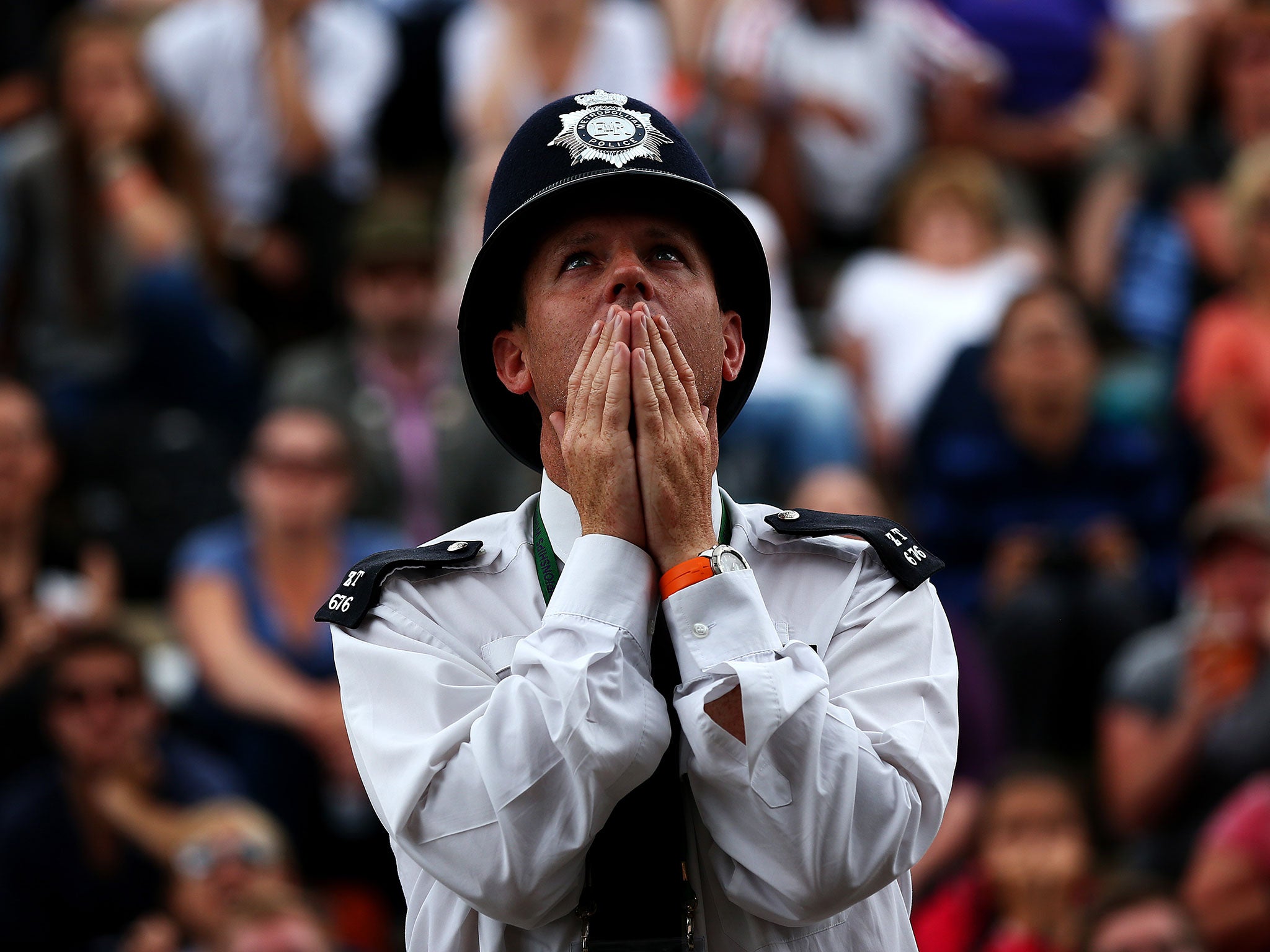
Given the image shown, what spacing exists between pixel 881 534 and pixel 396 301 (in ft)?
16.7

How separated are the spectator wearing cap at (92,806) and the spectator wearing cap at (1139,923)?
2.84 meters

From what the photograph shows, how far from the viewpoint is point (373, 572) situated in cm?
288

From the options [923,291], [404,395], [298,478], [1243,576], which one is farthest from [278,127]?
[1243,576]

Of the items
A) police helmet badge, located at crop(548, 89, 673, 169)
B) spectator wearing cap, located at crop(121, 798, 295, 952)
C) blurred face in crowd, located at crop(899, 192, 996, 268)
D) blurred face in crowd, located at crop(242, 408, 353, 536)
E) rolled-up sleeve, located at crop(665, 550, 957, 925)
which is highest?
blurred face in crowd, located at crop(899, 192, 996, 268)

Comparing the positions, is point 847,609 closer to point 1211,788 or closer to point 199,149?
point 1211,788

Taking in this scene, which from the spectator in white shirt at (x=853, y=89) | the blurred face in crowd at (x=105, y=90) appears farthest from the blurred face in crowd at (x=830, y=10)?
the blurred face in crowd at (x=105, y=90)

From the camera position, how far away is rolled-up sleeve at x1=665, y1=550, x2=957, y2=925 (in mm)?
2533

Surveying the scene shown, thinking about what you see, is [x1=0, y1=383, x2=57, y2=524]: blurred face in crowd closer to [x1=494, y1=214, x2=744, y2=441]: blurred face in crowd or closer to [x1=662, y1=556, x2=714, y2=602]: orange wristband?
[x1=494, y1=214, x2=744, y2=441]: blurred face in crowd

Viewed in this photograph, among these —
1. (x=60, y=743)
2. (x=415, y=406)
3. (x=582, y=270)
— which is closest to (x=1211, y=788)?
(x=415, y=406)

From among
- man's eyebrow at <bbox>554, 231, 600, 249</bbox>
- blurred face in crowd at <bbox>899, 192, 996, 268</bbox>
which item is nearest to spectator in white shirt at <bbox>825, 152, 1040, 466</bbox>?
blurred face in crowd at <bbox>899, 192, 996, 268</bbox>

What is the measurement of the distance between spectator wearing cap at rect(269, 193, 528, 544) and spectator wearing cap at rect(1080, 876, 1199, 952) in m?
2.60

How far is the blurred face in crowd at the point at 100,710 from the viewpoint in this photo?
656 cm

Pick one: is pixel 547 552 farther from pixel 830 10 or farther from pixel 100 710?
pixel 830 10

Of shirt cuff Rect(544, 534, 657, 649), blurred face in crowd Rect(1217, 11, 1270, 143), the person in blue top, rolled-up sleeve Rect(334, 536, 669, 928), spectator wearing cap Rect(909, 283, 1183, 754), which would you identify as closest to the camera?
rolled-up sleeve Rect(334, 536, 669, 928)
